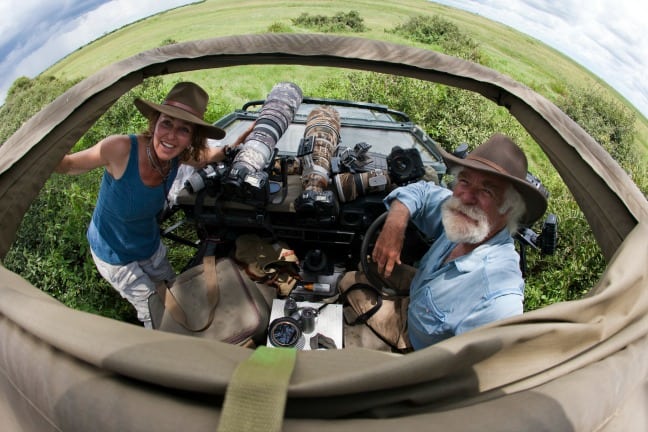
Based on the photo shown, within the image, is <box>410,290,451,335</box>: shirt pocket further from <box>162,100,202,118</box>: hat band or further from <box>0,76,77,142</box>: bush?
<box>0,76,77,142</box>: bush

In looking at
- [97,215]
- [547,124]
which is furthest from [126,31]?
[547,124]

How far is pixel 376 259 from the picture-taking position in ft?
9.40

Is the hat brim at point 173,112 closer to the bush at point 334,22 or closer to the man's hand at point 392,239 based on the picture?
the man's hand at point 392,239

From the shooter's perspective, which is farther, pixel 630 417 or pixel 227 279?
pixel 227 279

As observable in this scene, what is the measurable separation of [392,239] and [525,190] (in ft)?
2.87

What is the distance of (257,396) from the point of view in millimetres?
941

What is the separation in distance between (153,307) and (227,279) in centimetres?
52

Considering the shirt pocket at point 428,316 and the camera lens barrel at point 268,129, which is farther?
the camera lens barrel at point 268,129

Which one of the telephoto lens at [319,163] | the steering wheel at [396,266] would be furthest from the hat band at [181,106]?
the steering wheel at [396,266]

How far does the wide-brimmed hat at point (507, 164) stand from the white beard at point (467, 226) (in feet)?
0.84

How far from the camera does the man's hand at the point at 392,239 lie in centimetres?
278

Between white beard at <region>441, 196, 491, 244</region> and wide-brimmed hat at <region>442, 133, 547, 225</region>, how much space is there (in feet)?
0.84

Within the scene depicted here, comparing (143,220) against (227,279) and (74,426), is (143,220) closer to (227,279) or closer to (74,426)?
(227,279)

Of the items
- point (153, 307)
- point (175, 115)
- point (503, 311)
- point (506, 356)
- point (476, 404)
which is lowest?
point (476, 404)
